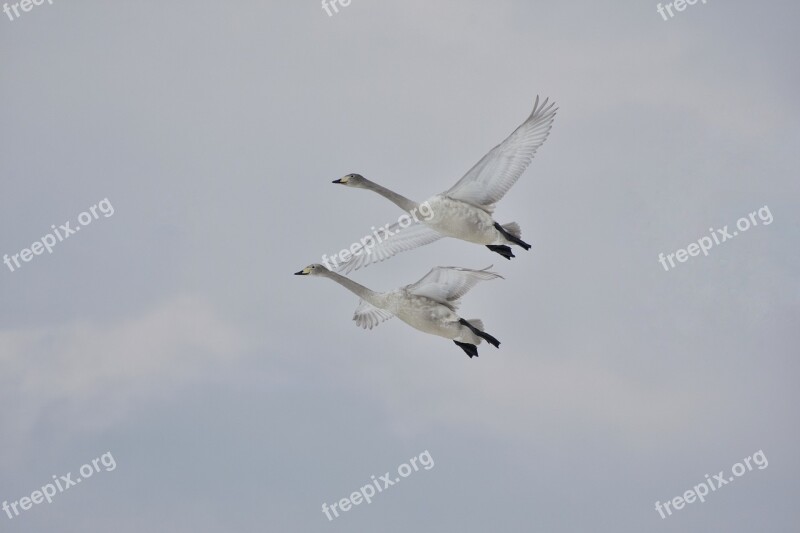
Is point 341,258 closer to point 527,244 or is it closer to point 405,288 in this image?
point 405,288

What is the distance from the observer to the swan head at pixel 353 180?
49.0m

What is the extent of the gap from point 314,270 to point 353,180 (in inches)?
105

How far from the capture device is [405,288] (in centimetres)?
4775

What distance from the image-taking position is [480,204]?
4738cm

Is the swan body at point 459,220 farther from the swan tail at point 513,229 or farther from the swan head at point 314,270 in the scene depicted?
the swan head at point 314,270

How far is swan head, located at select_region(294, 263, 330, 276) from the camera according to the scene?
48719mm

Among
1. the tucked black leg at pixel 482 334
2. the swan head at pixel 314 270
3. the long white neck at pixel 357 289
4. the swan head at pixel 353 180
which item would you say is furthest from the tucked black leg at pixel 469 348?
the swan head at pixel 353 180

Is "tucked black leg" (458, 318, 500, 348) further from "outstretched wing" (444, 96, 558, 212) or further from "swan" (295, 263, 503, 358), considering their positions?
"outstretched wing" (444, 96, 558, 212)

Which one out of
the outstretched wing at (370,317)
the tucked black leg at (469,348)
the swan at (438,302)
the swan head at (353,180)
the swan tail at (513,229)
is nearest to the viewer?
the swan at (438,302)

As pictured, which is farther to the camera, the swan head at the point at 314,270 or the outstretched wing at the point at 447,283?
the swan head at the point at 314,270

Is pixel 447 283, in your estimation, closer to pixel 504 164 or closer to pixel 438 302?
pixel 438 302

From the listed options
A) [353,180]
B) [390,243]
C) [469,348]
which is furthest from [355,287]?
[469,348]

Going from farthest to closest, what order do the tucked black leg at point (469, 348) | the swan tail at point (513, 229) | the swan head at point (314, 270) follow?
the swan head at point (314, 270) < the tucked black leg at point (469, 348) < the swan tail at point (513, 229)

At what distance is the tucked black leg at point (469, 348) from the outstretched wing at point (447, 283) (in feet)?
3.81
